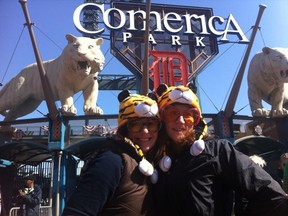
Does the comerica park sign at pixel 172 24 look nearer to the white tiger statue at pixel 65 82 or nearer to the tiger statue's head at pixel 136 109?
the white tiger statue at pixel 65 82

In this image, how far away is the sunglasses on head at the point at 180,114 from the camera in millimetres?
1735

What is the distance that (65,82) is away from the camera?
8.17 m

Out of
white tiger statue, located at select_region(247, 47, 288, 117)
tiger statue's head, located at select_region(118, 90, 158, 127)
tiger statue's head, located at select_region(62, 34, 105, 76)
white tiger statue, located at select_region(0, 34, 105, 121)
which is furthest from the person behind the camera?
white tiger statue, located at select_region(247, 47, 288, 117)

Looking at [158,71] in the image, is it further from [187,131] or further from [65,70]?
[187,131]

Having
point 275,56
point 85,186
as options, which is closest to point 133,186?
point 85,186

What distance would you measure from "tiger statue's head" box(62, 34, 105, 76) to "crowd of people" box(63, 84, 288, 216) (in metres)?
6.16

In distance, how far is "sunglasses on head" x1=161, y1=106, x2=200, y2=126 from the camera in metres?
1.74

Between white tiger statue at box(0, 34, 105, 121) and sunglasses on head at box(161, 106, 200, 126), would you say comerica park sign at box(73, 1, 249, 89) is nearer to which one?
white tiger statue at box(0, 34, 105, 121)

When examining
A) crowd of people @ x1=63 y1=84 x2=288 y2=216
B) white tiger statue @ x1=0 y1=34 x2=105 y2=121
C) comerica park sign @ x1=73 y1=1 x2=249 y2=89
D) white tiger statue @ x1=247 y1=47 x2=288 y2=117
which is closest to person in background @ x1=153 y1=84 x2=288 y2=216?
crowd of people @ x1=63 y1=84 x2=288 y2=216

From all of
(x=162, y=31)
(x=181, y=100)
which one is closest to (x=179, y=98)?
(x=181, y=100)

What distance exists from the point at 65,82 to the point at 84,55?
3.48ft

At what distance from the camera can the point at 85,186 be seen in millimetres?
1342

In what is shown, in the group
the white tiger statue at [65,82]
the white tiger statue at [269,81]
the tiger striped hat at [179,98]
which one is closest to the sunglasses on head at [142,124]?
the tiger striped hat at [179,98]

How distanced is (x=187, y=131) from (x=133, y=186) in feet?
1.46
